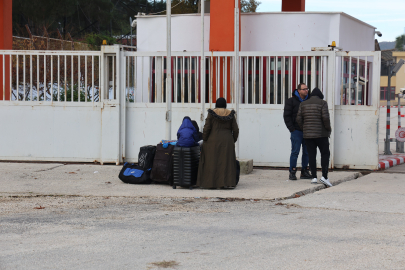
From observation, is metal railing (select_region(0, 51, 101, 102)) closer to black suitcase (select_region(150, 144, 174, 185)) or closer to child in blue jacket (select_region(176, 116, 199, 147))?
black suitcase (select_region(150, 144, 174, 185))

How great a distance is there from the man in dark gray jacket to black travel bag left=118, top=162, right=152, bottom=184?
2.82m

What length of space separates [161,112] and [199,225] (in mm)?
6209

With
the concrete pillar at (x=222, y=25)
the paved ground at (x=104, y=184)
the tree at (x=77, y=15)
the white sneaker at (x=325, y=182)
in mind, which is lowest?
the paved ground at (x=104, y=184)

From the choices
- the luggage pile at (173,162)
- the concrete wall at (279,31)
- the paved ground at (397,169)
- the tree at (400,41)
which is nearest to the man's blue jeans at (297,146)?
the luggage pile at (173,162)

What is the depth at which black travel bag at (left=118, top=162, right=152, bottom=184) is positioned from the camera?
964 centimetres

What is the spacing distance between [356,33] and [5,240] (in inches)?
558

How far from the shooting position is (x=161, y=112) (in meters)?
12.2

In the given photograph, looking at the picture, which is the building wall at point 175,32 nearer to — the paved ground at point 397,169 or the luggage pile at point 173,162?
the paved ground at point 397,169

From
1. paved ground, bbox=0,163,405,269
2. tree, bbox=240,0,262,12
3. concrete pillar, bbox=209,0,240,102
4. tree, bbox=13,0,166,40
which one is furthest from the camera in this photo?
tree, bbox=240,0,262,12

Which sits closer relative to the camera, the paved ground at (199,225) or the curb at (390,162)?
the paved ground at (199,225)

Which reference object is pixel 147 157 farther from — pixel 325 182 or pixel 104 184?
pixel 325 182

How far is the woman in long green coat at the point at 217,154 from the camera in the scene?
29.7 ft

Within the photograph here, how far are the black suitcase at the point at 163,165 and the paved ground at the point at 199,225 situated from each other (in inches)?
10.9

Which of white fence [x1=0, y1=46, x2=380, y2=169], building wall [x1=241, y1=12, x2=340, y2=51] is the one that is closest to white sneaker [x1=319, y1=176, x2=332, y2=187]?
white fence [x1=0, y1=46, x2=380, y2=169]
